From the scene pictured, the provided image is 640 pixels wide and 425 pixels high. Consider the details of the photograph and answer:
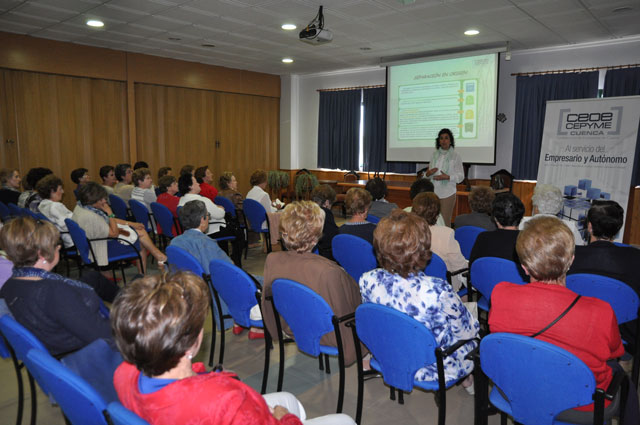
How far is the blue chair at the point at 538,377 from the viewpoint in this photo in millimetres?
1475

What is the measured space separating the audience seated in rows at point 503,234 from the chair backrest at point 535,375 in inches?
52.2

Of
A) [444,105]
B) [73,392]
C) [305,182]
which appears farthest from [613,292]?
[305,182]

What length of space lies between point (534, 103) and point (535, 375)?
7258 millimetres

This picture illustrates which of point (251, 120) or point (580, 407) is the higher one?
point (251, 120)

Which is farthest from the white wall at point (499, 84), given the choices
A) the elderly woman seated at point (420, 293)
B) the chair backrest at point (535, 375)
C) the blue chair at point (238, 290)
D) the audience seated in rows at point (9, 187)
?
the chair backrest at point (535, 375)

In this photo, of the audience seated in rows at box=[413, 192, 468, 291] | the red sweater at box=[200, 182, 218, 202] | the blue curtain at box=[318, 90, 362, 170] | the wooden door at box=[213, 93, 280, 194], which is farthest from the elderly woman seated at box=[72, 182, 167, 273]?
the blue curtain at box=[318, 90, 362, 170]

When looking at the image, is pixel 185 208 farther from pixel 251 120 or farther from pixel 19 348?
pixel 251 120

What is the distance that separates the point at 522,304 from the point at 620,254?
3.92 ft

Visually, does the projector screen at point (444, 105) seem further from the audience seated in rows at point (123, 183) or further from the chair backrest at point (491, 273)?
the chair backrest at point (491, 273)

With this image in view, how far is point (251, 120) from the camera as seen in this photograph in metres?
10.7

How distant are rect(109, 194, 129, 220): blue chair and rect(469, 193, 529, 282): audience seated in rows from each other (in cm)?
464

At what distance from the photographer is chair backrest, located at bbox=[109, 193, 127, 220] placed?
19.2ft

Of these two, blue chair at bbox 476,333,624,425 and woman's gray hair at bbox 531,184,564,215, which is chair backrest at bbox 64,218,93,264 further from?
woman's gray hair at bbox 531,184,564,215

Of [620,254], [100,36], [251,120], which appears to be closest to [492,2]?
[620,254]
